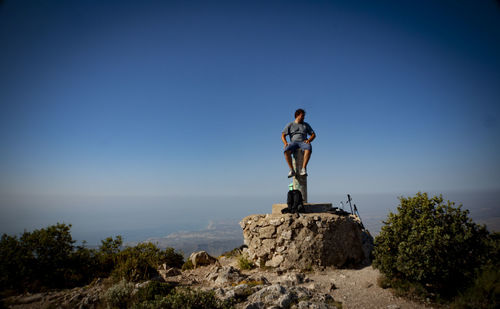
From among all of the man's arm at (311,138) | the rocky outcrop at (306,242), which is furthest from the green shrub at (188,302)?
the man's arm at (311,138)

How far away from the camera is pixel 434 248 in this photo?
5473mm

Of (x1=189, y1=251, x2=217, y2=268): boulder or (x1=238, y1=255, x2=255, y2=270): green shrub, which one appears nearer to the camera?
(x1=238, y1=255, x2=255, y2=270): green shrub

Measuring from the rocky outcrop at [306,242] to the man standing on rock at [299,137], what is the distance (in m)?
2.30

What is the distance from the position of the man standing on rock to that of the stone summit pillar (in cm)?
19

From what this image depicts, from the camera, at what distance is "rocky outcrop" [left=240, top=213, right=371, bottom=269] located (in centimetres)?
829

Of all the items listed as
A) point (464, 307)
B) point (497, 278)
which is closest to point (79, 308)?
point (464, 307)

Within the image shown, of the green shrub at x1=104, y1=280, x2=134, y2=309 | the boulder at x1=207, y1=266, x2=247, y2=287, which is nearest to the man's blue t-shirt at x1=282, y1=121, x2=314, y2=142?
the boulder at x1=207, y1=266, x2=247, y2=287

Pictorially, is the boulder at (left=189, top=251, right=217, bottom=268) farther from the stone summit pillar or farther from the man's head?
the man's head

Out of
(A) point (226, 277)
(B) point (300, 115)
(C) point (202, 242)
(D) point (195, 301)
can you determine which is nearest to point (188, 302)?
(D) point (195, 301)

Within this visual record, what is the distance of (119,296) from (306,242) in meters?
6.07

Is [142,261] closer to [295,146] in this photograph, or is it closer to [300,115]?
[295,146]

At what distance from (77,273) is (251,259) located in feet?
19.3

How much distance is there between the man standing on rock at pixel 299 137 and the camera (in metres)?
10.1

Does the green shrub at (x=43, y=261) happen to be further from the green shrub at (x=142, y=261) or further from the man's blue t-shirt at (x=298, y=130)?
the man's blue t-shirt at (x=298, y=130)
